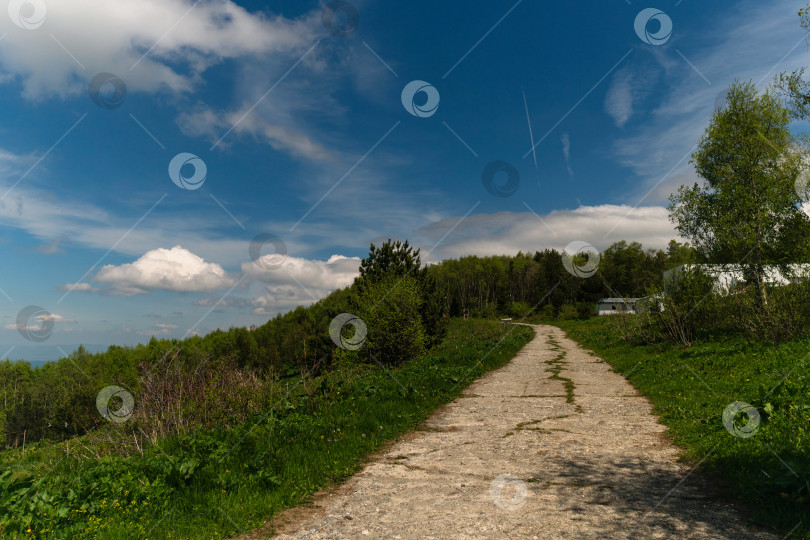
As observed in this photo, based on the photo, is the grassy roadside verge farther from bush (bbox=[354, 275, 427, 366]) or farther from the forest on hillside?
bush (bbox=[354, 275, 427, 366])

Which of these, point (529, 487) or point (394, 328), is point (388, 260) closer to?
point (394, 328)

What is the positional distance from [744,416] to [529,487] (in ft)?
14.7

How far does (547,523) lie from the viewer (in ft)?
14.0

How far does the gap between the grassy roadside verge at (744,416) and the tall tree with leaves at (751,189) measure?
632cm

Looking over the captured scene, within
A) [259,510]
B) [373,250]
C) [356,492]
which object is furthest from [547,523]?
[373,250]

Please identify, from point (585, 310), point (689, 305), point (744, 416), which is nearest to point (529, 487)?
point (744, 416)

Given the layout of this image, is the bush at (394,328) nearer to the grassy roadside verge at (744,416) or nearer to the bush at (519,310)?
the grassy roadside verge at (744,416)

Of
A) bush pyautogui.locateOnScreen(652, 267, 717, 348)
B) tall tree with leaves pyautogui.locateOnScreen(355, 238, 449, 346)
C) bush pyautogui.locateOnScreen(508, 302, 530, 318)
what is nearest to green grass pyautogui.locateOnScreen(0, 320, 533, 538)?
bush pyautogui.locateOnScreen(652, 267, 717, 348)

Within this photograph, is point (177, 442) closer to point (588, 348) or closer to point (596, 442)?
point (596, 442)

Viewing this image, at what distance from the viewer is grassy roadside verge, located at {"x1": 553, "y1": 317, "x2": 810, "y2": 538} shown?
14.6 ft

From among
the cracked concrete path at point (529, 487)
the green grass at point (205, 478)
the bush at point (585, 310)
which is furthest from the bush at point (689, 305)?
the bush at point (585, 310)

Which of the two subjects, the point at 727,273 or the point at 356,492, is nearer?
the point at 356,492

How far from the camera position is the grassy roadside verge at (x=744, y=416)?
445 cm

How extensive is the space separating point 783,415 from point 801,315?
10.6m
